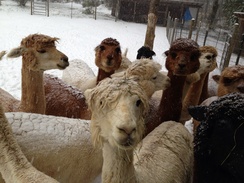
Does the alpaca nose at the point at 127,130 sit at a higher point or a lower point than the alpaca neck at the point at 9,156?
higher

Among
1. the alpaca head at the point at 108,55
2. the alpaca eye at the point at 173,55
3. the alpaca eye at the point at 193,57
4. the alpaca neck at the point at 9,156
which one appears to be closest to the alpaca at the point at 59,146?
the alpaca neck at the point at 9,156

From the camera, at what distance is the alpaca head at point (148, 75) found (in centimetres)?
346

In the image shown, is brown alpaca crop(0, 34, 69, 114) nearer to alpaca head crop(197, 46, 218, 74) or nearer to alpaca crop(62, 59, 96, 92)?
alpaca crop(62, 59, 96, 92)

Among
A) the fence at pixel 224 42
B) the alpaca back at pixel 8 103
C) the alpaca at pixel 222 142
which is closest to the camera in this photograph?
the alpaca at pixel 222 142

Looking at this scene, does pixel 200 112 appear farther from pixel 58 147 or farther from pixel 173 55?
pixel 58 147

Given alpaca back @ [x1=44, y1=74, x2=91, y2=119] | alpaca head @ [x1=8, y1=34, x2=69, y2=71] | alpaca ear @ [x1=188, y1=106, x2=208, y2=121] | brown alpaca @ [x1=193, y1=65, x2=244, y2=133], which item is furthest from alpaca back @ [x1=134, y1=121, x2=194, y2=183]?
alpaca head @ [x1=8, y1=34, x2=69, y2=71]

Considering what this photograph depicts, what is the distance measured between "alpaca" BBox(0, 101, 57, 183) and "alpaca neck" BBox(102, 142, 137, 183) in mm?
590

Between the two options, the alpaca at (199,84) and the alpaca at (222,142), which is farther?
the alpaca at (199,84)

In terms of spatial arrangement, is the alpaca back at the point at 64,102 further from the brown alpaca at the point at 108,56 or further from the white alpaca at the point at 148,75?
the white alpaca at the point at 148,75

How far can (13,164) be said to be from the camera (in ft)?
7.29

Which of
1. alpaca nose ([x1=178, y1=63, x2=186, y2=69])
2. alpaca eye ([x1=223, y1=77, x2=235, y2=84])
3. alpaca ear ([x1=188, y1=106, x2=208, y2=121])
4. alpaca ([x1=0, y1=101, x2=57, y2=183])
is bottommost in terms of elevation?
alpaca ([x1=0, y1=101, x2=57, y2=183])

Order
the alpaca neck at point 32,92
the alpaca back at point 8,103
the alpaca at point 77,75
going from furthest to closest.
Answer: the alpaca at point 77,75 < the alpaca back at point 8,103 < the alpaca neck at point 32,92

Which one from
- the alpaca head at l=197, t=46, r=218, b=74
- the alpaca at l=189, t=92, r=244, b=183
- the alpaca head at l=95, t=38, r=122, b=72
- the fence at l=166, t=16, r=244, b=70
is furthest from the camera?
the fence at l=166, t=16, r=244, b=70

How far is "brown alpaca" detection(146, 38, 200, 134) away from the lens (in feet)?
11.6
